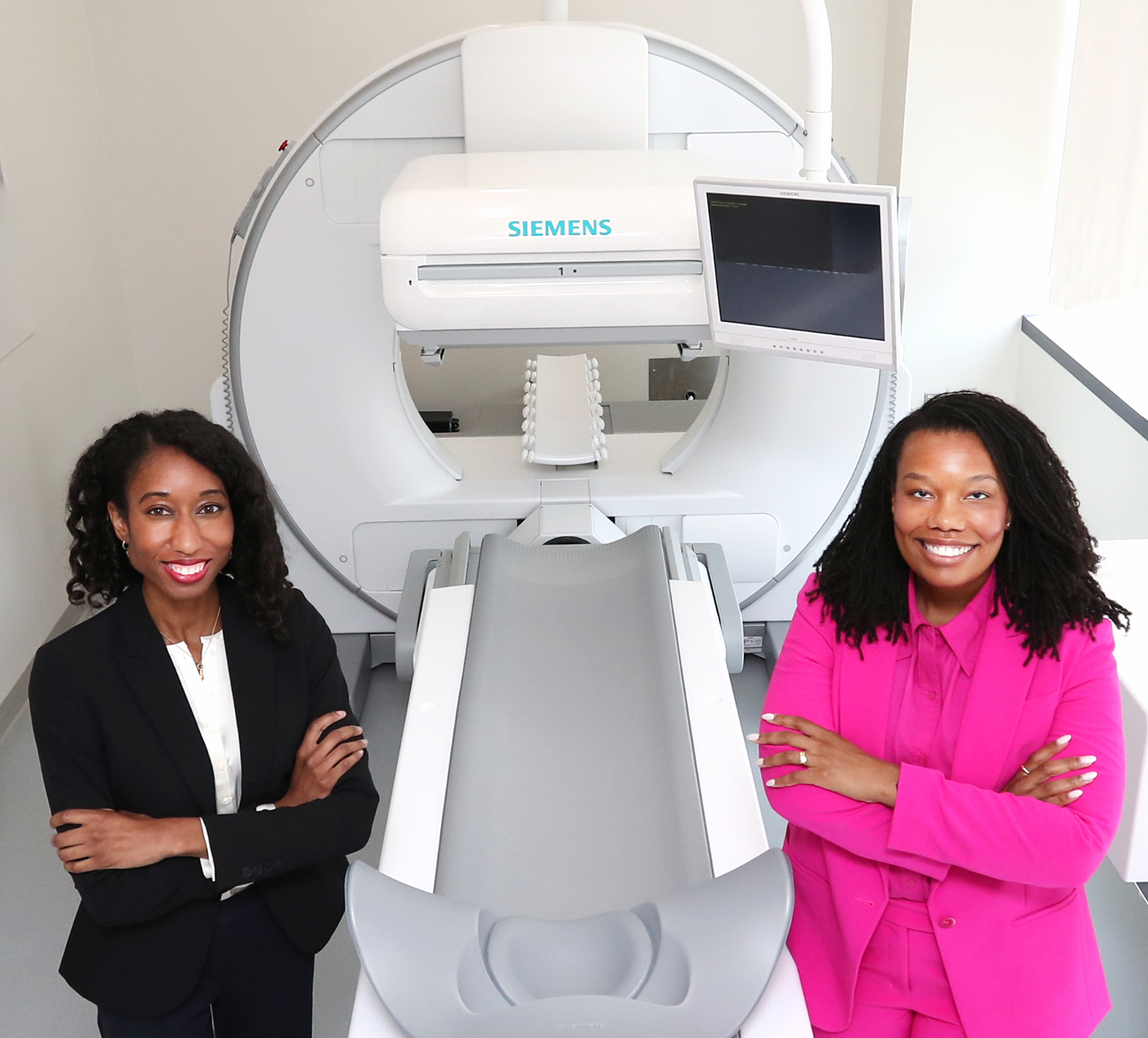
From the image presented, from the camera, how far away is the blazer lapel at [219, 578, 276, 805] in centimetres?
137

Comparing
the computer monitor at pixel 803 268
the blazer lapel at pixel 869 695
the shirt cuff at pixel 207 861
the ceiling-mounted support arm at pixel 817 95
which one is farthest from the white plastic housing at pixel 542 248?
Answer: the shirt cuff at pixel 207 861

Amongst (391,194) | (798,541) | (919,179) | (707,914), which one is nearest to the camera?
(707,914)

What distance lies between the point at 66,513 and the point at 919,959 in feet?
8.71

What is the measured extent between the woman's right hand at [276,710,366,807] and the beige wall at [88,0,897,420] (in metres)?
2.62

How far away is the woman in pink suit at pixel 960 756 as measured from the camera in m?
1.20

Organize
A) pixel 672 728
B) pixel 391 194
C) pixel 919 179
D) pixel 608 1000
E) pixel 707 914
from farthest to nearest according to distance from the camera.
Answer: pixel 919 179 < pixel 391 194 < pixel 672 728 < pixel 707 914 < pixel 608 1000

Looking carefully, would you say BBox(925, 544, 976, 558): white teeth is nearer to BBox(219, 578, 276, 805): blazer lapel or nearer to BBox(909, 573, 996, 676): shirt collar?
BBox(909, 573, 996, 676): shirt collar

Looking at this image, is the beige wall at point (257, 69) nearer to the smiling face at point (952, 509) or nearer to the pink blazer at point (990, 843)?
the smiling face at point (952, 509)

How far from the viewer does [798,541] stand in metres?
2.55

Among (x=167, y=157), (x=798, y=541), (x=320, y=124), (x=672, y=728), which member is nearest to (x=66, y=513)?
(x=167, y=157)

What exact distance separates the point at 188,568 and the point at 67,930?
3.63 feet

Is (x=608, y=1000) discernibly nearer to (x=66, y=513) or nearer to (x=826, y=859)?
(x=826, y=859)

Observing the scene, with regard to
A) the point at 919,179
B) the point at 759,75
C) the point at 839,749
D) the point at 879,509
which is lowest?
the point at 839,749

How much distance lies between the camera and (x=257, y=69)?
3531 millimetres
